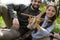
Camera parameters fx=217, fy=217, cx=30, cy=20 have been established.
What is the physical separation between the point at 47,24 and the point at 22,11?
0.98ft

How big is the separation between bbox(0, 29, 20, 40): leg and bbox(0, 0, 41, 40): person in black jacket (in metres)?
0.02

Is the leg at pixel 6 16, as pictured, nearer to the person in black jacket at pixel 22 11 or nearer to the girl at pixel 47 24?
the person in black jacket at pixel 22 11

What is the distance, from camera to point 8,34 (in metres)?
2.17

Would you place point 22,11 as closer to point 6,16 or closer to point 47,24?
point 6,16

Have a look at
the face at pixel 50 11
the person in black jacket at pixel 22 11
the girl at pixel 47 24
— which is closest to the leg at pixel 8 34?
the person in black jacket at pixel 22 11

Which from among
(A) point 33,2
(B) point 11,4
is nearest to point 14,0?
(B) point 11,4

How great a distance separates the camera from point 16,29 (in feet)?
7.27

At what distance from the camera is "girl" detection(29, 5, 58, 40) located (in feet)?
6.73

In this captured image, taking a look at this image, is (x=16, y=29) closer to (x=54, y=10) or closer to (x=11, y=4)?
(x=11, y=4)

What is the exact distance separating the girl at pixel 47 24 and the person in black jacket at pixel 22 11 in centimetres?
11

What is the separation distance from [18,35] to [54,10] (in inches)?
18.0

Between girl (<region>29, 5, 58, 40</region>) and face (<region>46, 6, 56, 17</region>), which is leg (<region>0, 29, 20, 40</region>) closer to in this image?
girl (<region>29, 5, 58, 40</region>)

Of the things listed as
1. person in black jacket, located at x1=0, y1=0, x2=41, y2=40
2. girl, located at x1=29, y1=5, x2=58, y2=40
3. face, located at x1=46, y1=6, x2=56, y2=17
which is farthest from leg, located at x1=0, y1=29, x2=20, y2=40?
face, located at x1=46, y1=6, x2=56, y2=17

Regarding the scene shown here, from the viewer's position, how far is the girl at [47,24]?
2051 millimetres
